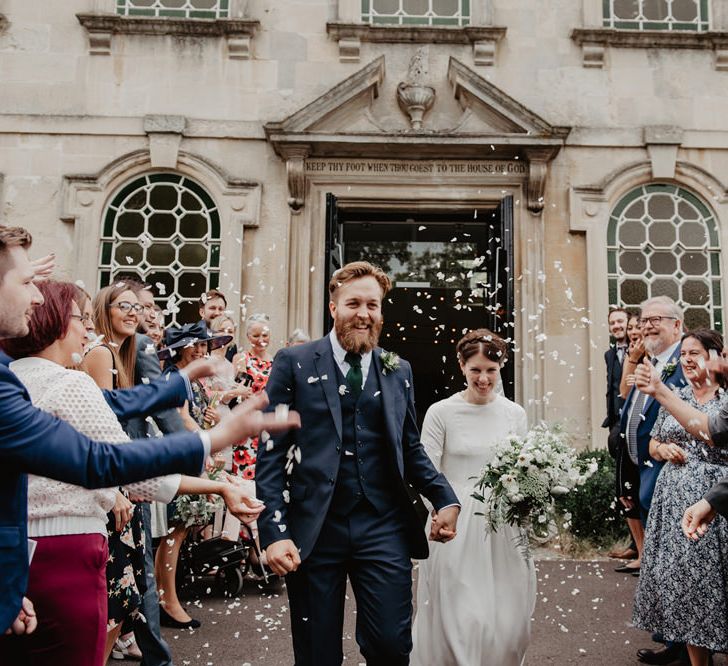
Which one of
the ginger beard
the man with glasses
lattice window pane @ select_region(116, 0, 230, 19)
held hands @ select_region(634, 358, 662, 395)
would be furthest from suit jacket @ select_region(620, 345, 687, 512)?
lattice window pane @ select_region(116, 0, 230, 19)

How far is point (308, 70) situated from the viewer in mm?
10680

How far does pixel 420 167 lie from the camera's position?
34.9 ft

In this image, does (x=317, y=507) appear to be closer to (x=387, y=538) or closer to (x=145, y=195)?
(x=387, y=538)

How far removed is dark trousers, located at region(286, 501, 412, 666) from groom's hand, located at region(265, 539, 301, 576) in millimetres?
173

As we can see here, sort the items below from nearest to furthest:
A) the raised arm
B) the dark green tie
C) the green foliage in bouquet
Answer: 1. the dark green tie
2. the raised arm
3. the green foliage in bouquet

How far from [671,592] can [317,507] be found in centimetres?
259

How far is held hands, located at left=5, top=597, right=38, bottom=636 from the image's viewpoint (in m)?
2.33

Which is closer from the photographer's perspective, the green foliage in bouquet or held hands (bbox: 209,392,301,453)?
held hands (bbox: 209,392,301,453)

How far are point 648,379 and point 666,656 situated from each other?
2.39 metres

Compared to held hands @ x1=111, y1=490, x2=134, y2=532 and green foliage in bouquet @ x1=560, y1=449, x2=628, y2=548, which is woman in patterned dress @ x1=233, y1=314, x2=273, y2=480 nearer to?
held hands @ x1=111, y1=490, x2=134, y2=532

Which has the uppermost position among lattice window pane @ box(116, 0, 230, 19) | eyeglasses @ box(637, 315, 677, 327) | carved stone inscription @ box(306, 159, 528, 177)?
lattice window pane @ box(116, 0, 230, 19)

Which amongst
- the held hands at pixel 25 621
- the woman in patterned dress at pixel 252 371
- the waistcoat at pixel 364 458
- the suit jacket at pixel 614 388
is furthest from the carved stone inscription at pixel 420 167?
the held hands at pixel 25 621

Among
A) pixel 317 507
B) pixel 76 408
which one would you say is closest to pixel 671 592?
pixel 317 507

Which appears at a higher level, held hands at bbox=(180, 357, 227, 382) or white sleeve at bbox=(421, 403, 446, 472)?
held hands at bbox=(180, 357, 227, 382)
